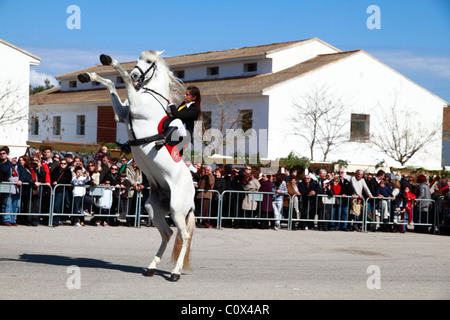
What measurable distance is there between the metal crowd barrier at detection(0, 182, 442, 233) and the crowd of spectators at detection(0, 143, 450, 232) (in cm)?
3

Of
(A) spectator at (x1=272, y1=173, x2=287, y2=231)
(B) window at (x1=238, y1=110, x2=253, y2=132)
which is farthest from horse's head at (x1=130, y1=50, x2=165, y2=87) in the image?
(B) window at (x1=238, y1=110, x2=253, y2=132)

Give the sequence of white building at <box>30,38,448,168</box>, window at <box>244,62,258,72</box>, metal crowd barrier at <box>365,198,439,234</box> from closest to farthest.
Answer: metal crowd barrier at <box>365,198,439,234</box> → white building at <box>30,38,448,168</box> → window at <box>244,62,258,72</box>

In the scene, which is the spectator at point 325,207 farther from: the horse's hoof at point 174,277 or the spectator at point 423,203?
→ the horse's hoof at point 174,277

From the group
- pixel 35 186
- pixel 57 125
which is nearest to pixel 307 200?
pixel 35 186

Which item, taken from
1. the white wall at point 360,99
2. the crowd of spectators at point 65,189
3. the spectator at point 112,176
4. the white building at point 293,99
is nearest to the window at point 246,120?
the white building at point 293,99

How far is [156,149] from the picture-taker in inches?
335

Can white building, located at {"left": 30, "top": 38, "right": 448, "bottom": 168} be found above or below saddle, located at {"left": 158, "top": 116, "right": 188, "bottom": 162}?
above

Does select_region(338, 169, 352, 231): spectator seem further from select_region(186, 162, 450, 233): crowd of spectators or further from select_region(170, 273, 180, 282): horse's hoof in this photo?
select_region(170, 273, 180, 282): horse's hoof

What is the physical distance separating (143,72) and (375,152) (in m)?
34.0

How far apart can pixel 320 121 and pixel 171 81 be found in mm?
30319

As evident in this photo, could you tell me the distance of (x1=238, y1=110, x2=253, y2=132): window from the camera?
122 ft

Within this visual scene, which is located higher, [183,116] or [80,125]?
[80,125]

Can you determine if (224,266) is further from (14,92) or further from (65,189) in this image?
(14,92)
